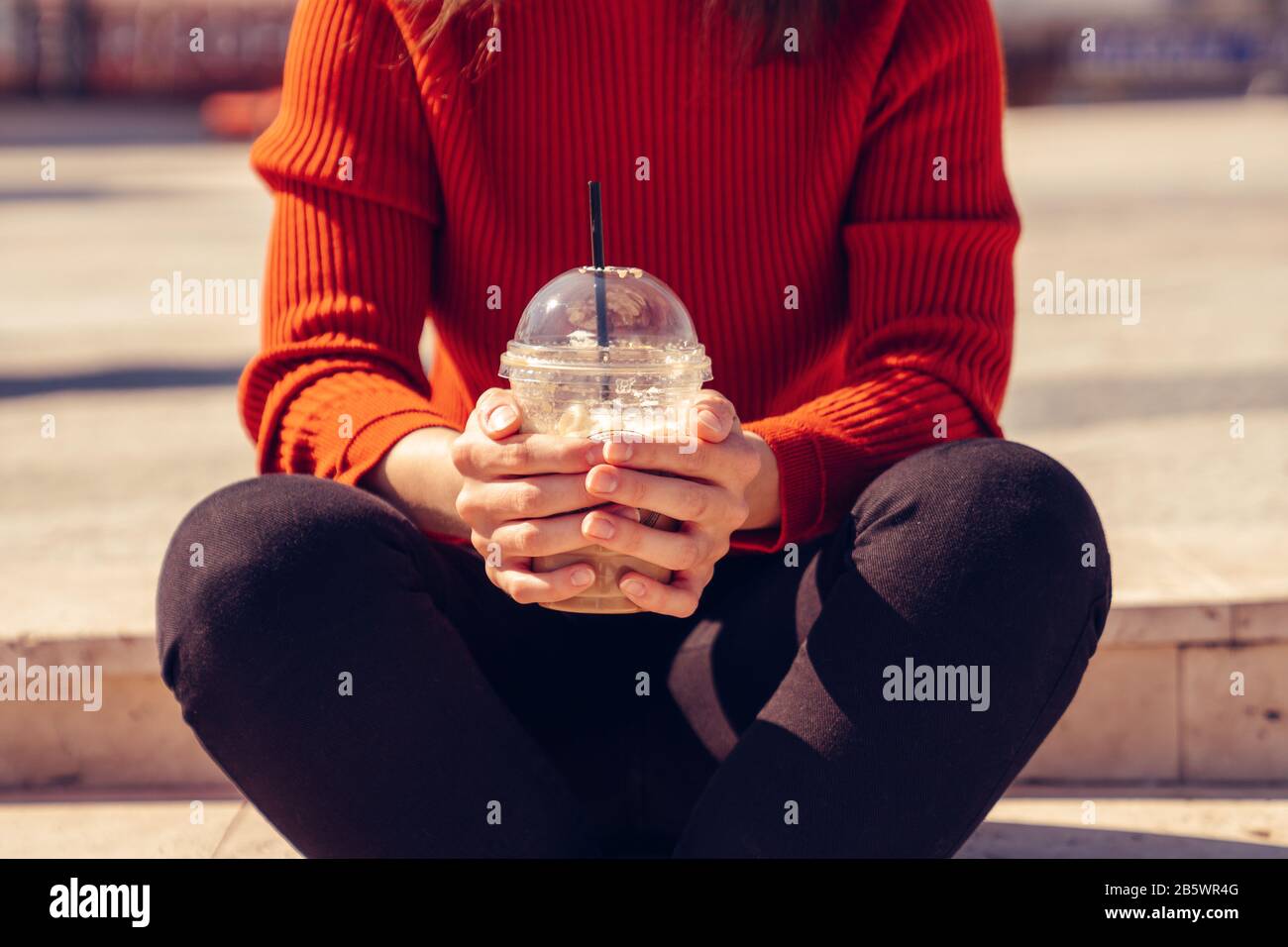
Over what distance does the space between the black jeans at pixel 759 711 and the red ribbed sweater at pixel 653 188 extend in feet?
0.79

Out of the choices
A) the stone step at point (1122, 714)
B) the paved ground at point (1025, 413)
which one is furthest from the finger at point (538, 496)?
the stone step at point (1122, 714)

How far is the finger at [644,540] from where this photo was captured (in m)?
1.60

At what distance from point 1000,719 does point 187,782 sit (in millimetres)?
1461

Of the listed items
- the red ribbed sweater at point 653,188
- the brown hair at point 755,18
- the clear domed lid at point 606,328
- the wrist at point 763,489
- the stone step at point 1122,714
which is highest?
the brown hair at point 755,18

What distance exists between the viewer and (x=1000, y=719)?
1.71 m

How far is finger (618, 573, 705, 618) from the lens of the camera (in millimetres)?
1643

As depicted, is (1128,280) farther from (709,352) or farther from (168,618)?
(168,618)

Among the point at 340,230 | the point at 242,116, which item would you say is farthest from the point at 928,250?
the point at 242,116

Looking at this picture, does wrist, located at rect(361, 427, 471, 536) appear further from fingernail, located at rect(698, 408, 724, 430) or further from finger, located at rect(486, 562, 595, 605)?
fingernail, located at rect(698, 408, 724, 430)

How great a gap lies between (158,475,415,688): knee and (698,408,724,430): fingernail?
37cm

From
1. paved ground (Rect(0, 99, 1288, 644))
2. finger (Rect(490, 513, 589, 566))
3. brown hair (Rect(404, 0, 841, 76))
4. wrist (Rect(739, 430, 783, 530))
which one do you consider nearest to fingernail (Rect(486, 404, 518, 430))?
finger (Rect(490, 513, 589, 566))

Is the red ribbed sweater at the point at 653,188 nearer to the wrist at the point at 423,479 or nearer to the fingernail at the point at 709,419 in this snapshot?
the wrist at the point at 423,479

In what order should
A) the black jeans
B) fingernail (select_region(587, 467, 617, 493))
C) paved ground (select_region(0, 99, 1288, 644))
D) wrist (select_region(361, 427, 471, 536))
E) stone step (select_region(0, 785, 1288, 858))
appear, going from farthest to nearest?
paved ground (select_region(0, 99, 1288, 644))
stone step (select_region(0, 785, 1288, 858))
wrist (select_region(361, 427, 471, 536))
the black jeans
fingernail (select_region(587, 467, 617, 493))

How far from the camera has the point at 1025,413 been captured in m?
4.41
